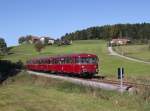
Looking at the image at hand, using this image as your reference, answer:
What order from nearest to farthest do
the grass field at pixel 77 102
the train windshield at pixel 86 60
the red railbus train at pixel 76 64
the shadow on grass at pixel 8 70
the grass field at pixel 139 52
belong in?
the grass field at pixel 77 102
the red railbus train at pixel 76 64
the train windshield at pixel 86 60
the shadow on grass at pixel 8 70
the grass field at pixel 139 52

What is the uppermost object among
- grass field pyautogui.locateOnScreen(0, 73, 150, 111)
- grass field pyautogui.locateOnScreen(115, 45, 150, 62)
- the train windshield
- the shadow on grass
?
the train windshield

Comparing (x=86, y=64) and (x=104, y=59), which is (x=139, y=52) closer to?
(x=104, y=59)

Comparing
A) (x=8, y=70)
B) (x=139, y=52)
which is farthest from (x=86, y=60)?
→ (x=139, y=52)

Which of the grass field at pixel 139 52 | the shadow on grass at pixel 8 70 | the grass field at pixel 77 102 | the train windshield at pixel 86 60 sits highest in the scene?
the train windshield at pixel 86 60

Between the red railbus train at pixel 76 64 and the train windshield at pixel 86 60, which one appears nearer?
the red railbus train at pixel 76 64

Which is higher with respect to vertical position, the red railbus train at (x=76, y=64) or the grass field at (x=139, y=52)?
the red railbus train at (x=76, y=64)

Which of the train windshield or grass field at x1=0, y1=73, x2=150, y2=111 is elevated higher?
the train windshield

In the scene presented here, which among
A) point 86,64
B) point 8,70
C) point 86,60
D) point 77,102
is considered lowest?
point 8,70

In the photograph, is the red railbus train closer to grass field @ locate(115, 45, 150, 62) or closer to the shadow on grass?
the shadow on grass

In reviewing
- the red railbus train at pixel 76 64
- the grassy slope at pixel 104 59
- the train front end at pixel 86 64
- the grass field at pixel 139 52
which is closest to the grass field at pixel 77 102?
the train front end at pixel 86 64

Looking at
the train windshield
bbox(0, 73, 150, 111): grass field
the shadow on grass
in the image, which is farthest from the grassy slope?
bbox(0, 73, 150, 111): grass field

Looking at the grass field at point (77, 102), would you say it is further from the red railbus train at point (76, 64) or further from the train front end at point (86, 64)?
the red railbus train at point (76, 64)

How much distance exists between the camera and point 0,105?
68.9ft

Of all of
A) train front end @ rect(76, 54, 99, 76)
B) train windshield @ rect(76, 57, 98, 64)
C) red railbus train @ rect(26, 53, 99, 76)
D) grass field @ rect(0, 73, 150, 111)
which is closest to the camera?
grass field @ rect(0, 73, 150, 111)
